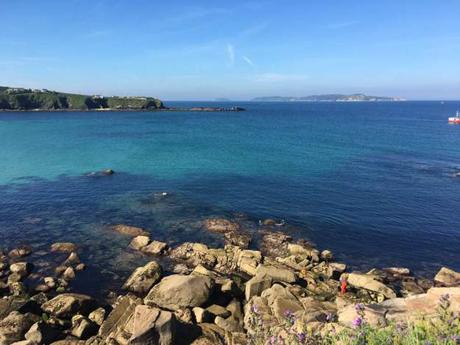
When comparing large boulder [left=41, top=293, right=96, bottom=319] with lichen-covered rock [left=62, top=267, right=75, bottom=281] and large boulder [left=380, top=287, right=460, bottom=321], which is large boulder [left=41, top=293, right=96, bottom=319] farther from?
large boulder [left=380, top=287, right=460, bottom=321]

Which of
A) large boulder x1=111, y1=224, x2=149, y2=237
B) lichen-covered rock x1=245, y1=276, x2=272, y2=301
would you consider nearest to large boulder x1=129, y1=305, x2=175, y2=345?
lichen-covered rock x1=245, y1=276, x2=272, y2=301

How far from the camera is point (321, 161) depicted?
66188 millimetres

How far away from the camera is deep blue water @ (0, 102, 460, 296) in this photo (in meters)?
32.1


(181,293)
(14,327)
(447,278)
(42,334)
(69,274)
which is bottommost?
(447,278)

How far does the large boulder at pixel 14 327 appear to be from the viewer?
18047 millimetres

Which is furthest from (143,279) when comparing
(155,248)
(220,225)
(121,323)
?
(220,225)

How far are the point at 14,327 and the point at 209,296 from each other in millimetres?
10530

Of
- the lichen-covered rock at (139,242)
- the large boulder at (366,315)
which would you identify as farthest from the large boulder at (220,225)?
the large boulder at (366,315)

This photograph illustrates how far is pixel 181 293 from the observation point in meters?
21.4

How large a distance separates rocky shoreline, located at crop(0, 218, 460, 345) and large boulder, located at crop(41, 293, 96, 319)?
58 millimetres

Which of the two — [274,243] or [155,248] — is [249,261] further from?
[155,248]

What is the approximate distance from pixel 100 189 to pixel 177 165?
17740 millimetres

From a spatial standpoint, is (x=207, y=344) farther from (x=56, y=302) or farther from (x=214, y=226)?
(x=214, y=226)

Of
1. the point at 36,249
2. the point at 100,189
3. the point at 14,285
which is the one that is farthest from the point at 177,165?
the point at 14,285
